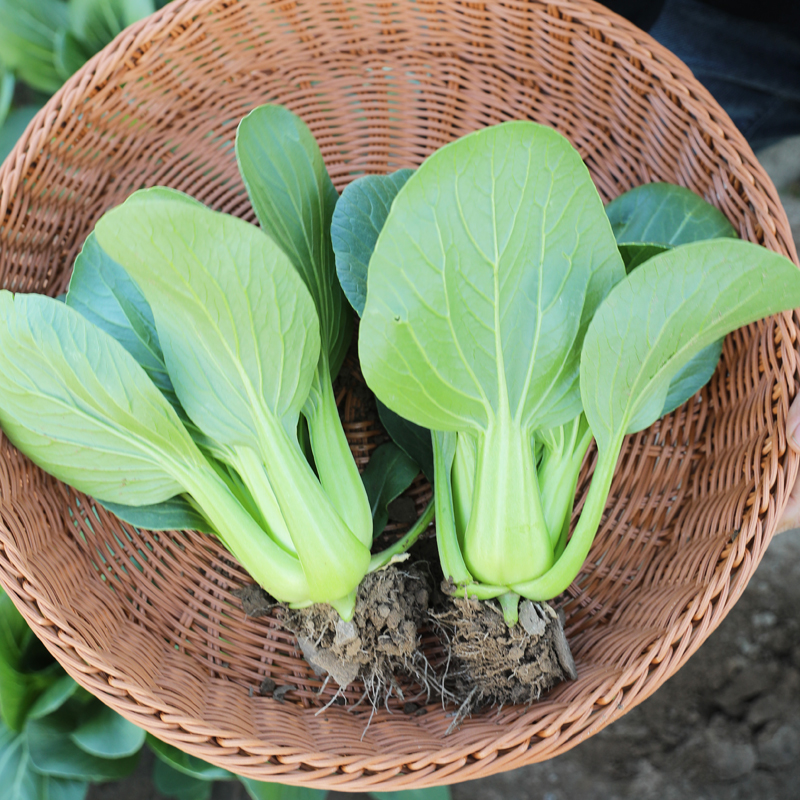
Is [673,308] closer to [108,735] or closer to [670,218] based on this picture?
[670,218]

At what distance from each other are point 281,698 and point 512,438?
1.66ft

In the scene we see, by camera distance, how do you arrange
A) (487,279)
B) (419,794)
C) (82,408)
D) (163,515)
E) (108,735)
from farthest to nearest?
(419,794) < (108,735) < (163,515) < (82,408) < (487,279)

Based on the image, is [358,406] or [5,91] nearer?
[358,406]

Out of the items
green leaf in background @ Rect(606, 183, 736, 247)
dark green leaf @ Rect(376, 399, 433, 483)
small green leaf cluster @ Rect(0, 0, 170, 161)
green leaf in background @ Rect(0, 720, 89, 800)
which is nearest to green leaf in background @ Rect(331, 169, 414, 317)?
dark green leaf @ Rect(376, 399, 433, 483)

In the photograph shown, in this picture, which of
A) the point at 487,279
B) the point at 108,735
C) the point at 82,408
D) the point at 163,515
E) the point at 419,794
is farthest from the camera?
the point at 419,794

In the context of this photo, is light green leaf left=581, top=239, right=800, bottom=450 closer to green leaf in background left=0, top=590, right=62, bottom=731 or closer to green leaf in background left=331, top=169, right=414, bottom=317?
green leaf in background left=331, top=169, right=414, bottom=317

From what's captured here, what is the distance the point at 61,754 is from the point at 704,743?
49.5 inches

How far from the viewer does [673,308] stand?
66cm

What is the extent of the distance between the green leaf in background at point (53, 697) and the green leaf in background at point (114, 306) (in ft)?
1.80

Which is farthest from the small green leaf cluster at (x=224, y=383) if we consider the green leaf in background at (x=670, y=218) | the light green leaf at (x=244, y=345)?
the green leaf in background at (x=670, y=218)

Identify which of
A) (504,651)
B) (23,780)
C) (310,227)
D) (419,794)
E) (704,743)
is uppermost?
(310,227)

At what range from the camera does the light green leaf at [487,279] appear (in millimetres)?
597

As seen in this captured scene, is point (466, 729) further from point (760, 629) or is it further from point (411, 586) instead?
point (760, 629)

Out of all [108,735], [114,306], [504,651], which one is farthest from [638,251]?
[108,735]
